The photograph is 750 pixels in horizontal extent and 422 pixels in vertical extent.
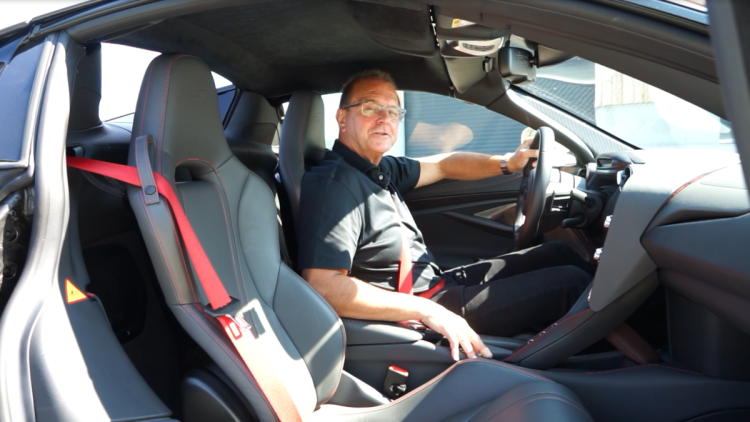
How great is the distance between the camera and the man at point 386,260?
1.75 meters

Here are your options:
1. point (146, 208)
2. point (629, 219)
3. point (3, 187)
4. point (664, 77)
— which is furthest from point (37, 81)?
point (629, 219)

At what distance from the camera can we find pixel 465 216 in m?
2.79

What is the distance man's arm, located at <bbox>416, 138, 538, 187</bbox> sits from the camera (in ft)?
8.44

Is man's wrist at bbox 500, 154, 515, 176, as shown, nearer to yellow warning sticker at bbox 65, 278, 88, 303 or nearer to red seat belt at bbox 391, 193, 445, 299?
red seat belt at bbox 391, 193, 445, 299

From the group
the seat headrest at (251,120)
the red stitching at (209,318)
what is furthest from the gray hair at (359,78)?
the red stitching at (209,318)

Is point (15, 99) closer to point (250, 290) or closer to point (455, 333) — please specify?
point (250, 290)

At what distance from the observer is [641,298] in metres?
1.40

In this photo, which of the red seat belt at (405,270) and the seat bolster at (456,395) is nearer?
the seat bolster at (456,395)

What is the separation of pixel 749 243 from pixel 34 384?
1346 millimetres

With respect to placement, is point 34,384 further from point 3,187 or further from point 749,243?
Answer: point 749,243

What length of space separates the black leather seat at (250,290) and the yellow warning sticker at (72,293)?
0.56 feet

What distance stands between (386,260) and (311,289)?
40 centimetres

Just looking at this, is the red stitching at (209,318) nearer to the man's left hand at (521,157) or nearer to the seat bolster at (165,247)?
the seat bolster at (165,247)

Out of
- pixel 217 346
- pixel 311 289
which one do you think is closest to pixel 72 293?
pixel 217 346
